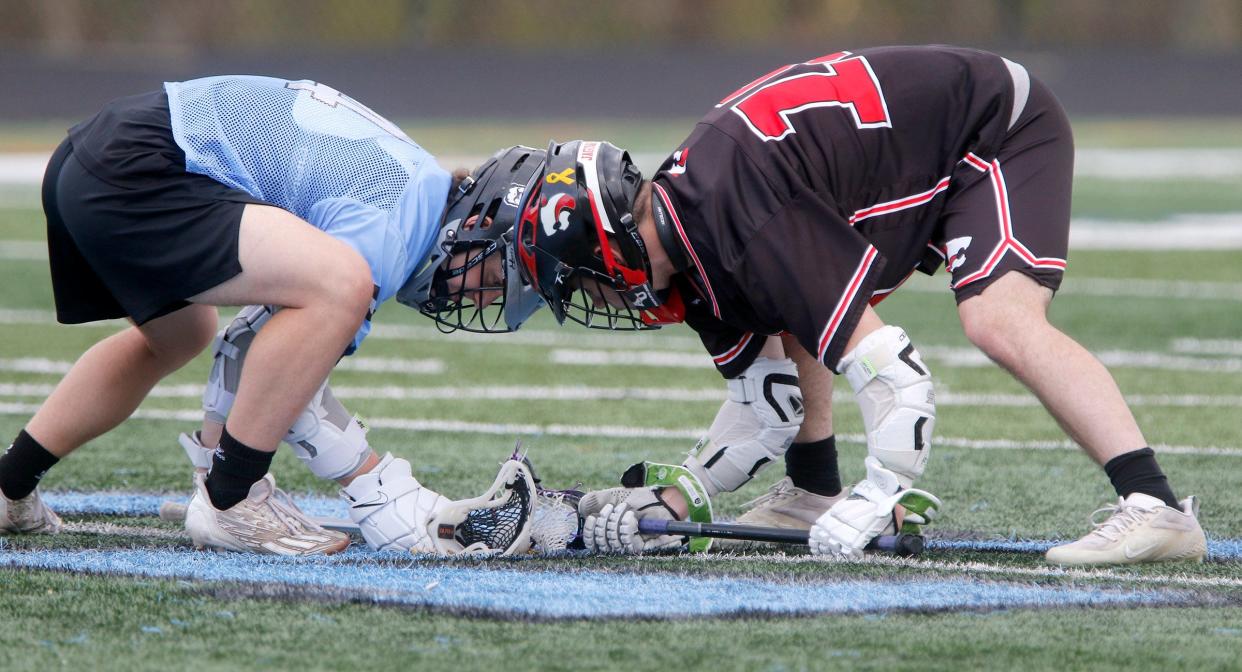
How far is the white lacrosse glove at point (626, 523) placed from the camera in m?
3.73

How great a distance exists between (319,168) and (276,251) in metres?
0.29

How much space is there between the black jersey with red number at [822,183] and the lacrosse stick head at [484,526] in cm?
64

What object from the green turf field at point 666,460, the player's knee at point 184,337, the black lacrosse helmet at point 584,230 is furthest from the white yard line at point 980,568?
the player's knee at point 184,337

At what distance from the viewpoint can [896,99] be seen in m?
3.70

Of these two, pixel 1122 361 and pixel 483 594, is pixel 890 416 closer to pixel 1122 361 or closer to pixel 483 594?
pixel 483 594

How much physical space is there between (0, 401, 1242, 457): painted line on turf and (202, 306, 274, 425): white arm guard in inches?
65.3

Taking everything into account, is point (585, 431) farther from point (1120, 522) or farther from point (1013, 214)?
point (1120, 522)

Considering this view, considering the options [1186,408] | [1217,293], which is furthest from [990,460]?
[1217,293]

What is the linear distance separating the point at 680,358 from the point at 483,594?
4.24 meters

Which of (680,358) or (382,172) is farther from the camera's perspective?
(680,358)

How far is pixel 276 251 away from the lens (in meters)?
3.51

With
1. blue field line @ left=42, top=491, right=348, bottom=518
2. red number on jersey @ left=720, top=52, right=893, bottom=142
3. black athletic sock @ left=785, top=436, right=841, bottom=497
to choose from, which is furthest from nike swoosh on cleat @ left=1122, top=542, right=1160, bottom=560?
blue field line @ left=42, top=491, right=348, bottom=518

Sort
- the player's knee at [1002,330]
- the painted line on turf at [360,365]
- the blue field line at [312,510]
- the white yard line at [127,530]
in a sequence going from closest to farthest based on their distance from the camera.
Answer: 1. the player's knee at [1002,330]
2. the blue field line at [312,510]
3. the white yard line at [127,530]
4. the painted line on turf at [360,365]

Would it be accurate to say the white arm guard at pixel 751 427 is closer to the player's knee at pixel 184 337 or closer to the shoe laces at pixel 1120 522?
the shoe laces at pixel 1120 522
